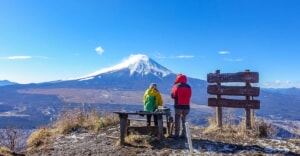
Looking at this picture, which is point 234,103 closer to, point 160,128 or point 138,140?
point 160,128

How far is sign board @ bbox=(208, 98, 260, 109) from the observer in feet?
48.8

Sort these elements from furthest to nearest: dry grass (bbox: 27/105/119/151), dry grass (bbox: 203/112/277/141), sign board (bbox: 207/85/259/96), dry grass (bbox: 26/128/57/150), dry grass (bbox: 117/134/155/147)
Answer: dry grass (bbox: 27/105/119/151) < sign board (bbox: 207/85/259/96) < dry grass (bbox: 26/128/57/150) < dry grass (bbox: 203/112/277/141) < dry grass (bbox: 117/134/155/147)

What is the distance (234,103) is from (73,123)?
6.60 metres

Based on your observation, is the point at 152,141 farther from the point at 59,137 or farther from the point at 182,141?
the point at 59,137

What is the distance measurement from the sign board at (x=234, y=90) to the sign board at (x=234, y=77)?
274 millimetres

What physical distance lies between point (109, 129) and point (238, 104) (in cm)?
513

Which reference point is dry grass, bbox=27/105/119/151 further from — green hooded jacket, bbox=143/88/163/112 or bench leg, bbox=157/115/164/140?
bench leg, bbox=157/115/164/140

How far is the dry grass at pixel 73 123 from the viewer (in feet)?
49.9

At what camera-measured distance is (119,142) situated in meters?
12.7

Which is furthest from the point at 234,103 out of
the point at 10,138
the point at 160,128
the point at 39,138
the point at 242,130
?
the point at 10,138

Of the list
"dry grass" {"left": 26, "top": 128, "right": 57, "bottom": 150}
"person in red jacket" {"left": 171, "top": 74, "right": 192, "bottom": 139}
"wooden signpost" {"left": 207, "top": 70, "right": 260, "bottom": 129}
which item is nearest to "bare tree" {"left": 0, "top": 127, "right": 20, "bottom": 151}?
"dry grass" {"left": 26, "top": 128, "right": 57, "bottom": 150}

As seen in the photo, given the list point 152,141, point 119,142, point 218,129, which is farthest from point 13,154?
point 218,129

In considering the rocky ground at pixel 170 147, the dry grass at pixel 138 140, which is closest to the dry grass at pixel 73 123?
the rocky ground at pixel 170 147

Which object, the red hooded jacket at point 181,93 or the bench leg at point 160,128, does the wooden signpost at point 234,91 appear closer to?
the red hooded jacket at point 181,93
